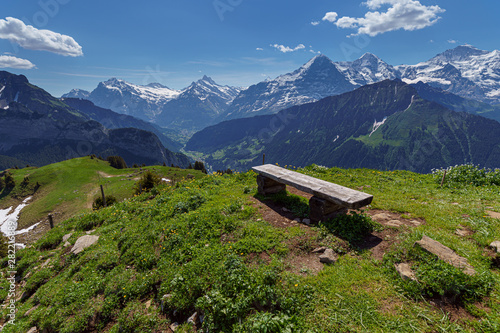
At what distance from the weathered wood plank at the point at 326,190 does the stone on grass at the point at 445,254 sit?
2.10 metres

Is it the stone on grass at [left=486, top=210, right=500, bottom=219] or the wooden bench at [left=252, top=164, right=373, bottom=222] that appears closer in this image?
the wooden bench at [left=252, top=164, right=373, bottom=222]

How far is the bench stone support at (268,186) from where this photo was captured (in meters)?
12.2

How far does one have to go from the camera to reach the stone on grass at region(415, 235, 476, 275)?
5.52m

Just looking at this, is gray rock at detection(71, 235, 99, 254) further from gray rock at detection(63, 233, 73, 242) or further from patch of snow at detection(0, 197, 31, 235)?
patch of snow at detection(0, 197, 31, 235)

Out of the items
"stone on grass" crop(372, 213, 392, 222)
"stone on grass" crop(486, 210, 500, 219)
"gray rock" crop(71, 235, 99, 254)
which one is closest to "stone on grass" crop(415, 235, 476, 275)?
"stone on grass" crop(372, 213, 392, 222)

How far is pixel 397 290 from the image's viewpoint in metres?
5.58

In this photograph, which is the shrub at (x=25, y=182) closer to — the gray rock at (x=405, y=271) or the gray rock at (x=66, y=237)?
the gray rock at (x=66, y=237)

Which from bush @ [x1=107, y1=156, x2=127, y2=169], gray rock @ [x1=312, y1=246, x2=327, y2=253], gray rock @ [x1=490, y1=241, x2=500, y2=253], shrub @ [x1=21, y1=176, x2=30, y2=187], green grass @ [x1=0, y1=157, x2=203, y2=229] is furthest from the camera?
bush @ [x1=107, y1=156, x2=127, y2=169]

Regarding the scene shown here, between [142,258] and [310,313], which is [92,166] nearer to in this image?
[142,258]

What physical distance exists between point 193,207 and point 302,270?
23.2 feet

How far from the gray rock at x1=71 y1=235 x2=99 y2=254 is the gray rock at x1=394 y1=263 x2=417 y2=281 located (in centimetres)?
1398

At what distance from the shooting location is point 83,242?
11578 millimetres

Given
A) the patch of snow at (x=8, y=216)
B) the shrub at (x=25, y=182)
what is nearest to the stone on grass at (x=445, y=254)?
the patch of snow at (x=8, y=216)

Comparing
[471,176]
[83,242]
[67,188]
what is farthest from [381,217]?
[67,188]
